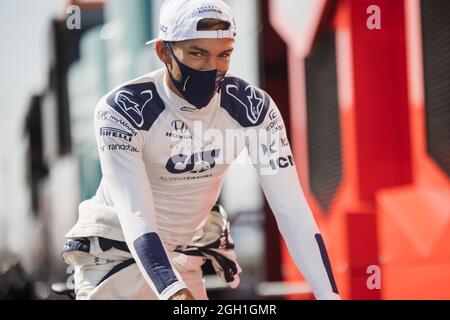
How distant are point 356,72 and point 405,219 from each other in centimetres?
67

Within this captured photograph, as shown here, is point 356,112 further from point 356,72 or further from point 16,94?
point 16,94

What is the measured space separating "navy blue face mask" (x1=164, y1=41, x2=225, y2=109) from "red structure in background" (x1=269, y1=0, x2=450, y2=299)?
1432 millimetres

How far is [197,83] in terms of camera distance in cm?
265

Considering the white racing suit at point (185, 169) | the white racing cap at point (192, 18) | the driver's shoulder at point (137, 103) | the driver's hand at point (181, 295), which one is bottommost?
the driver's hand at point (181, 295)

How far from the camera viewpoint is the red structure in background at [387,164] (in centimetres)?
414

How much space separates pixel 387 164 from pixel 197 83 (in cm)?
205

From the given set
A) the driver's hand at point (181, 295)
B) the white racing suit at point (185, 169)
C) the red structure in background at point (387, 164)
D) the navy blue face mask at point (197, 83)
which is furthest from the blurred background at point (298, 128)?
the driver's hand at point (181, 295)

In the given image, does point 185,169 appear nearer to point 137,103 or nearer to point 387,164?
A: point 137,103

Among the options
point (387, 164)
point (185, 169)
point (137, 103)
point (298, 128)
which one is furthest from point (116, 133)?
point (298, 128)

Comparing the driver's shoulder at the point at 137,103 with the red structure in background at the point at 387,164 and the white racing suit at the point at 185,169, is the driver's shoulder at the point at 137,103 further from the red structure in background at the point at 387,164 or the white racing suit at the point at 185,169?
the red structure in background at the point at 387,164

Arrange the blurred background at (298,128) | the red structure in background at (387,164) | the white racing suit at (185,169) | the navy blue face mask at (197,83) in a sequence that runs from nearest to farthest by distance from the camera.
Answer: the white racing suit at (185,169)
the navy blue face mask at (197,83)
the blurred background at (298,128)
the red structure in background at (387,164)

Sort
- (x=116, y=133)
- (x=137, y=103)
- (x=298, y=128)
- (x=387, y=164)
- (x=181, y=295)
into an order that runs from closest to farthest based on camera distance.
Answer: (x=181, y=295), (x=116, y=133), (x=137, y=103), (x=387, y=164), (x=298, y=128)

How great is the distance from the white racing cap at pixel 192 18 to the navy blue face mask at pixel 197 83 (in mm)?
67

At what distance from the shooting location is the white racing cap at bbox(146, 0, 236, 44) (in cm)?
257
